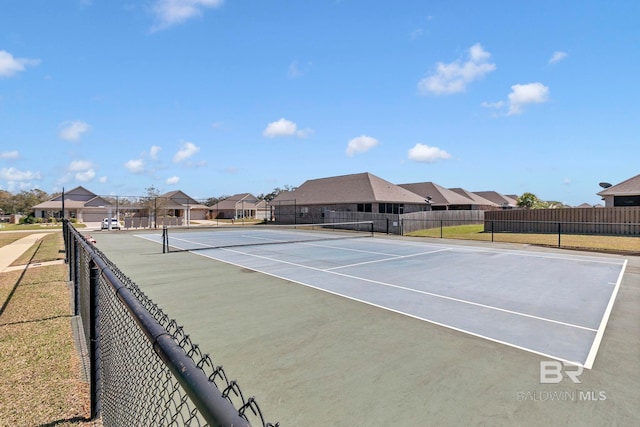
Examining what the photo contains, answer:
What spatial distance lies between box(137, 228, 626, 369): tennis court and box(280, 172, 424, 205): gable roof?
23015mm

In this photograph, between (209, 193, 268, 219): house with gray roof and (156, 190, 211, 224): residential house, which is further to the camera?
(209, 193, 268, 219): house with gray roof

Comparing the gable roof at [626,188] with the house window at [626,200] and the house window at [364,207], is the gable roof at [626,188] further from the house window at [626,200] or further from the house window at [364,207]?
the house window at [364,207]

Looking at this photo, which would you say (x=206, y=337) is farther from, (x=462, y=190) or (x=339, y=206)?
(x=462, y=190)

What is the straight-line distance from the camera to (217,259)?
46.2 feet

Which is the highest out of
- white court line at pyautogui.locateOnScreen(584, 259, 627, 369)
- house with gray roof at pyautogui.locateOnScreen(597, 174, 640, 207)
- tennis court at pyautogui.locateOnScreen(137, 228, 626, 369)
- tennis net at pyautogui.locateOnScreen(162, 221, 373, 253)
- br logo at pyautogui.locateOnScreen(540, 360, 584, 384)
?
house with gray roof at pyautogui.locateOnScreen(597, 174, 640, 207)

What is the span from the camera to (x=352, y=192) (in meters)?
41.8

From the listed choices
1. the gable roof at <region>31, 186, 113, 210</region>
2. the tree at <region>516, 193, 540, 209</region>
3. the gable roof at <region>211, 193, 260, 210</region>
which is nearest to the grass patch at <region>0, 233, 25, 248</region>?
the gable roof at <region>31, 186, 113, 210</region>

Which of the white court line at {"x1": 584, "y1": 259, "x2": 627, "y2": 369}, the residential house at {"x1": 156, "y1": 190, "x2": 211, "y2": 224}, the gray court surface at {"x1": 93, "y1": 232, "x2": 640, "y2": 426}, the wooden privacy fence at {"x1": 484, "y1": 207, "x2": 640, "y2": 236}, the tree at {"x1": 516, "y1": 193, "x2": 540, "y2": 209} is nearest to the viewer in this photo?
the gray court surface at {"x1": 93, "y1": 232, "x2": 640, "y2": 426}

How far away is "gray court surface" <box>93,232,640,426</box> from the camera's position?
12.4 ft

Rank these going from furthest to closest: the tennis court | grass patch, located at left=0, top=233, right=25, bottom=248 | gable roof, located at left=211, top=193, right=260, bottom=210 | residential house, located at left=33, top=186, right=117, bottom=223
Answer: gable roof, located at left=211, top=193, right=260, bottom=210 < residential house, located at left=33, top=186, right=117, bottom=223 < grass patch, located at left=0, top=233, right=25, bottom=248 < the tennis court

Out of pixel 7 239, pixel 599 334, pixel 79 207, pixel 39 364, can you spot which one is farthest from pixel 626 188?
pixel 79 207

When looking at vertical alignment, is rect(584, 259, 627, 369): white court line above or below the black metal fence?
below

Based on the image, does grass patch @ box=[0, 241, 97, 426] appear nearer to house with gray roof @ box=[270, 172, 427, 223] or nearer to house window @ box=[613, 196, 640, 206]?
house with gray roof @ box=[270, 172, 427, 223]

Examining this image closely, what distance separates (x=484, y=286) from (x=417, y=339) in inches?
188
